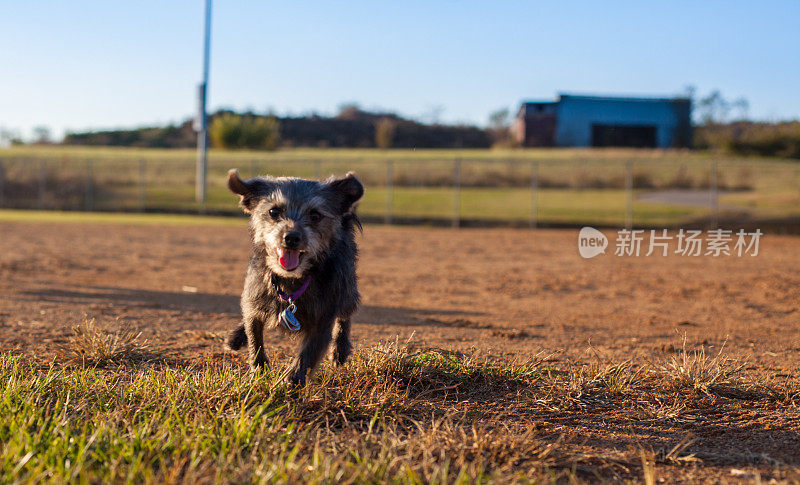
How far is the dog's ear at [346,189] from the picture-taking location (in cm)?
484

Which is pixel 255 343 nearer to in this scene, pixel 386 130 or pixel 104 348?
pixel 104 348

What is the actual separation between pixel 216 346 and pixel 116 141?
49.9 meters

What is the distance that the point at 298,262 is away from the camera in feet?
14.3

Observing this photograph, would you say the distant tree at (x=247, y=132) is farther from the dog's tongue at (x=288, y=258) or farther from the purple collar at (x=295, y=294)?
the dog's tongue at (x=288, y=258)

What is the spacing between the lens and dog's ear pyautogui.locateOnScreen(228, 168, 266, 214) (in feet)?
15.3

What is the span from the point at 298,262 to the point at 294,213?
0.32 meters

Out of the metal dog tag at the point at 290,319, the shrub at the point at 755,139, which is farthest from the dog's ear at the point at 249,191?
the shrub at the point at 755,139

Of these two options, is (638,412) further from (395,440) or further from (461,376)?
(395,440)

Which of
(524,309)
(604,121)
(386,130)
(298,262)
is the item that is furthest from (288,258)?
(604,121)

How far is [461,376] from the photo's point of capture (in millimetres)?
4941

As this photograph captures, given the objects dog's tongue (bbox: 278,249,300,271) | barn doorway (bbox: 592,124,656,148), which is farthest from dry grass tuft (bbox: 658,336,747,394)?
barn doorway (bbox: 592,124,656,148)

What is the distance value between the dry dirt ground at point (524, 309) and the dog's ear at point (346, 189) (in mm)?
1609

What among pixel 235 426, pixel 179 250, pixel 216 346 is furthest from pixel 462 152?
pixel 235 426

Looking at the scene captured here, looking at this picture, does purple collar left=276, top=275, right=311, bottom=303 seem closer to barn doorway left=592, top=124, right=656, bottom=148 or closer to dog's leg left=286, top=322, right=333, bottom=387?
dog's leg left=286, top=322, right=333, bottom=387
